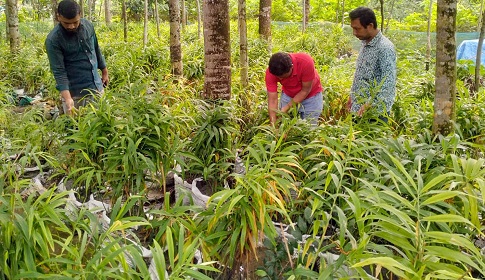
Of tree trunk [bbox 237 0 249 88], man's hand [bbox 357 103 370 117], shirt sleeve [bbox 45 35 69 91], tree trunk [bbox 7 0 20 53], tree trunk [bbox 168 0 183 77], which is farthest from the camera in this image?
tree trunk [bbox 7 0 20 53]

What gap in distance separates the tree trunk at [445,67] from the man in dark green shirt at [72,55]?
8.33 ft

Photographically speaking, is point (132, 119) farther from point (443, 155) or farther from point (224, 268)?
point (443, 155)

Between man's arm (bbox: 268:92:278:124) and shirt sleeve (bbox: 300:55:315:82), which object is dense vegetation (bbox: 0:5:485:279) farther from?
shirt sleeve (bbox: 300:55:315:82)

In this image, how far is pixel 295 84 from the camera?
3543mm

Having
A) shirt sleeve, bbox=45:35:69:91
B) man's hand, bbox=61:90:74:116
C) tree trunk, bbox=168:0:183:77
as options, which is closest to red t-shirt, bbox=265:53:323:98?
man's hand, bbox=61:90:74:116

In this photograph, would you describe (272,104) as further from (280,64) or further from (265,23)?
(265,23)

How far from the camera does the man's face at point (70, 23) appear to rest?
3.42m

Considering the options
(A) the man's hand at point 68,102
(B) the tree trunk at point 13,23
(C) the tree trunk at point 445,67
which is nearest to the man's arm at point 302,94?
(C) the tree trunk at point 445,67

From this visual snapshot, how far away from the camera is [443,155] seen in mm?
2400

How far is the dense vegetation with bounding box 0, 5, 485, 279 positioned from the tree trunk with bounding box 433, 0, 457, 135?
0.32ft

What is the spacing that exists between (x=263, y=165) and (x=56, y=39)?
2307 millimetres

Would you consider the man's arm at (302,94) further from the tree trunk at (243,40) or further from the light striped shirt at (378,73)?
the tree trunk at (243,40)

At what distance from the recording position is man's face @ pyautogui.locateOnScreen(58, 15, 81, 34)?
3.42 m

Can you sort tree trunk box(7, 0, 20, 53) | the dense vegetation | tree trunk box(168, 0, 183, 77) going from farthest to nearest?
tree trunk box(7, 0, 20, 53)
tree trunk box(168, 0, 183, 77)
the dense vegetation
